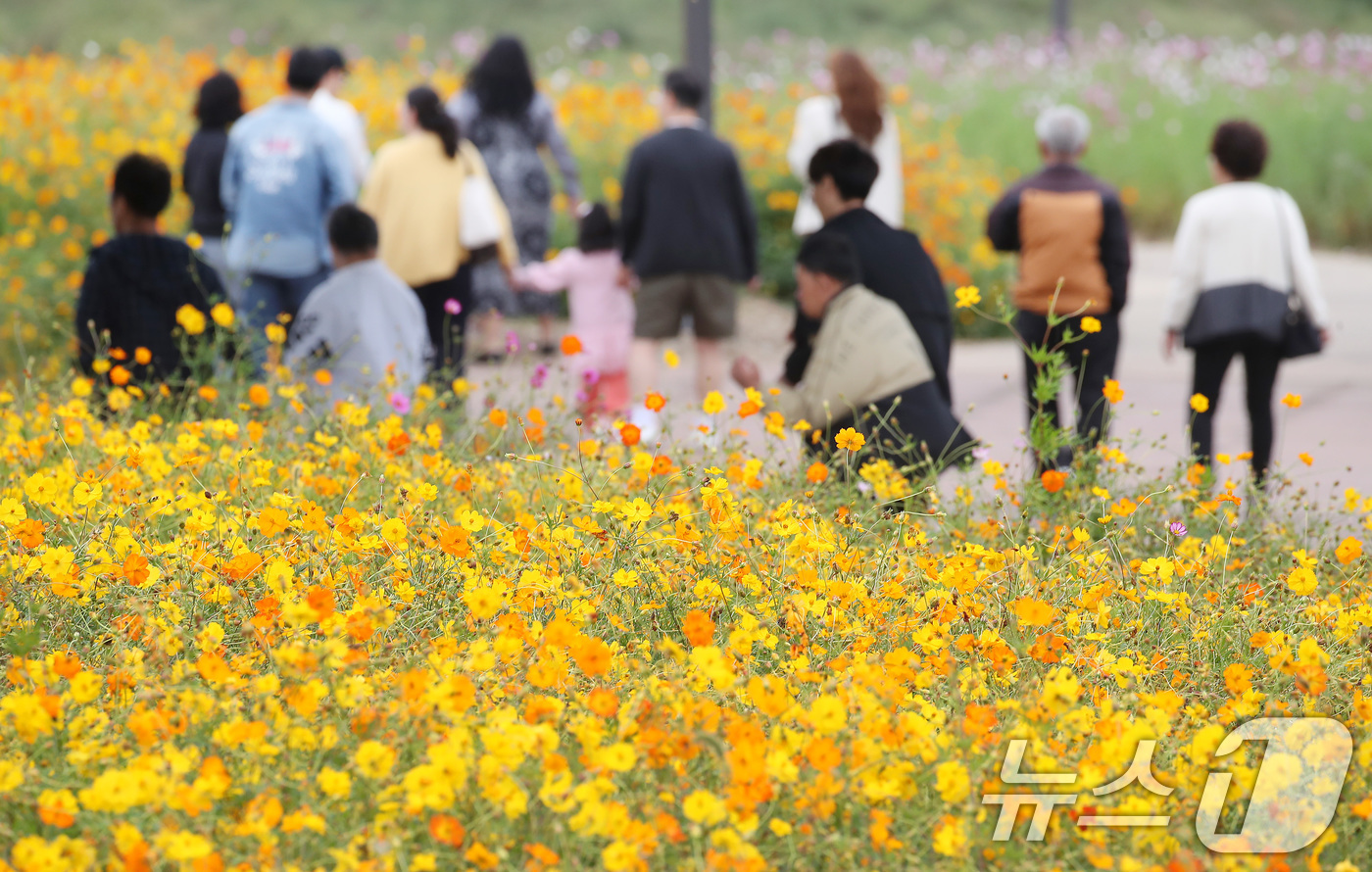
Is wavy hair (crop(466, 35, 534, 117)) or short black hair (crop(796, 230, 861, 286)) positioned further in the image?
wavy hair (crop(466, 35, 534, 117))

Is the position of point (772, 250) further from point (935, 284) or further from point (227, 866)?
point (227, 866)

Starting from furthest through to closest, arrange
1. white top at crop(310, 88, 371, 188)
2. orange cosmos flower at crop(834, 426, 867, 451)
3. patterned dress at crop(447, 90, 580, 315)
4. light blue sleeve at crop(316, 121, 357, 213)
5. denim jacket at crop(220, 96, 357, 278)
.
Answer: patterned dress at crop(447, 90, 580, 315), white top at crop(310, 88, 371, 188), light blue sleeve at crop(316, 121, 357, 213), denim jacket at crop(220, 96, 357, 278), orange cosmos flower at crop(834, 426, 867, 451)

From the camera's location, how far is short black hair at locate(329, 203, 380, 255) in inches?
206

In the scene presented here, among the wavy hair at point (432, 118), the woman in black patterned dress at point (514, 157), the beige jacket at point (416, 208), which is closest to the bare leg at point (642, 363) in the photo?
the beige jacket at point (416, 208)

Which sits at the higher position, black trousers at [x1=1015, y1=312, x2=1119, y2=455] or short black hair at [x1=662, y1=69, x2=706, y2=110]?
short black hair at [x1=662, y1=69, x2=706, y2=110]

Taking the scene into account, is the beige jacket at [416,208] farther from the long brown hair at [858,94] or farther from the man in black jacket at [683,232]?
the long brown hair at [858,94]

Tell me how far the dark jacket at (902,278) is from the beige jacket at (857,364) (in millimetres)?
279

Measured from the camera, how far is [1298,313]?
5.50 meters

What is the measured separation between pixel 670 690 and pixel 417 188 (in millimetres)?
4356

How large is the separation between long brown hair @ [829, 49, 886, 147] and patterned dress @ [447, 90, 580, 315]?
1.64 metres

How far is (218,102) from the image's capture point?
6.79 meters

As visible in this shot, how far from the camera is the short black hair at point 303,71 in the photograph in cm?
636

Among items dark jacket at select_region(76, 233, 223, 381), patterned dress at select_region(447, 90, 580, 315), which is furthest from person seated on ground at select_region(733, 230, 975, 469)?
patterned dress at select_region(447, 90, 580, 315)

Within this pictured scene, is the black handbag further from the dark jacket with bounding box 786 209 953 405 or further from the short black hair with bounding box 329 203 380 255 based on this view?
the short black hair with bounding box 329 203 380 255
